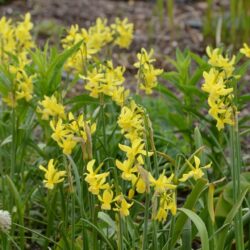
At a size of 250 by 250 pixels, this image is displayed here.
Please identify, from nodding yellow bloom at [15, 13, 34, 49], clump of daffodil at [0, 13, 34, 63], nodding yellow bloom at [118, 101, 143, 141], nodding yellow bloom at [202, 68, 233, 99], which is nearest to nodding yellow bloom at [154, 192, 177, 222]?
nodding yellow bloom at [118, 101, 143, 141]

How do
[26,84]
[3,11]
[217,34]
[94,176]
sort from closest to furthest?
1. [94,176]
2. [26,84]
3. [217,34]
4. [3,11]

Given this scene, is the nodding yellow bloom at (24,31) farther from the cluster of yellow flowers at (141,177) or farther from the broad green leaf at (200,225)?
the broad green leaf at (200,225)

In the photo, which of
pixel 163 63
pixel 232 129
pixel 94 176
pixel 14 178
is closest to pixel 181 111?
pixel 14 178

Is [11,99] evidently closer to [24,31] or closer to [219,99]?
[24,31]

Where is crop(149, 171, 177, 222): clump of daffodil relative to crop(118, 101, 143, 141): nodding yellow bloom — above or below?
below

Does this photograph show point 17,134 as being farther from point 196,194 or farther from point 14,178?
point 196,194

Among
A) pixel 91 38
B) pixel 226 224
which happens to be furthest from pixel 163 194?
pixel 91 38

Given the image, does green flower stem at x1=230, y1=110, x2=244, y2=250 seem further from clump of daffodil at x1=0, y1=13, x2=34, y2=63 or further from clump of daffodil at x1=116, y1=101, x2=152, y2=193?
clump of daffodil at x1=0, y1=13, x2=34, y2=63

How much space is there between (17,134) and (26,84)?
0.16 meters

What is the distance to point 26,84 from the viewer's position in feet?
7.34

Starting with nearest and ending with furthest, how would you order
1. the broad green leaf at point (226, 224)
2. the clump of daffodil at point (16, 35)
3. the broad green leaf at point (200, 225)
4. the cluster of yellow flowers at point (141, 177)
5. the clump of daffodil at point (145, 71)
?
the cluster of yellow flowers at point (141, 177) < the broad green leaf at point (200, 225) < the broad green leaf at point (226, 224) < the clump of daffodil at point (145, 71) < the clump of daffodil at point (16, 35)

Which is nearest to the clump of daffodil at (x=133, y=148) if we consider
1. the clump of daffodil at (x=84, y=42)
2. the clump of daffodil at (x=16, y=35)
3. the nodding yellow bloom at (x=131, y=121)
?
the nodding yellow bloom at (x=131, y=121)

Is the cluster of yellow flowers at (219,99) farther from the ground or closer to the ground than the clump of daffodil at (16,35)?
closer to the ground

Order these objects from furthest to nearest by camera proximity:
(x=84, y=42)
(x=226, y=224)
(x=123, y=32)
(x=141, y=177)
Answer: (x=123, y=32), (x=84, y=42), (x=226, y=224), (x=141, y=177)
